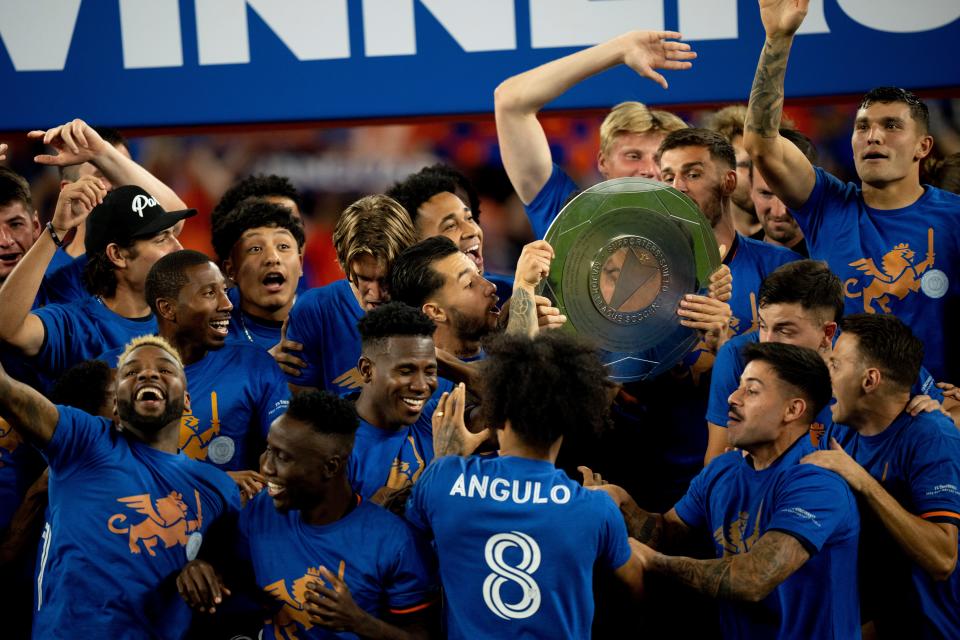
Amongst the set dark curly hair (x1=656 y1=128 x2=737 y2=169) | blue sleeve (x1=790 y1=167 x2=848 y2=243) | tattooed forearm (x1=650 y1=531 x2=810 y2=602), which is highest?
dark curly hair (x1=656 y1=128 x2=737 y2=169)

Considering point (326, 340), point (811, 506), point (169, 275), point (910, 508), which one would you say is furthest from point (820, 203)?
point (169, 275)

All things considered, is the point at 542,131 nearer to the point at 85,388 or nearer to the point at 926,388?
the point at 926,388

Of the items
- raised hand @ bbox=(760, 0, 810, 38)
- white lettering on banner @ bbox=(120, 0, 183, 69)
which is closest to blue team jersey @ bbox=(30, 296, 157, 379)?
white lettering on banner @ bbox=(120, 0, 183, 69)

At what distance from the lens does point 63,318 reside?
4785mm

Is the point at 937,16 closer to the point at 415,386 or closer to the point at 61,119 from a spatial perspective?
the point at 415,386

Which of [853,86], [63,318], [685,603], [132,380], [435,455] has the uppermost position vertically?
[853,86]

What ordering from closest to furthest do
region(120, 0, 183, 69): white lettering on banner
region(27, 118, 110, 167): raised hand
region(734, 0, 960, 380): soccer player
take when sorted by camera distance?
region(734, 0, 960, 380): soccer player < region(27, 118, 110, 167): raised hand < region(120, 0, 183, 69): white lettering on banner

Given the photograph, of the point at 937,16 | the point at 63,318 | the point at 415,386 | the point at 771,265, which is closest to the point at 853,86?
the point at 937,16

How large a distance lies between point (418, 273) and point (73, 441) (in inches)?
59.1

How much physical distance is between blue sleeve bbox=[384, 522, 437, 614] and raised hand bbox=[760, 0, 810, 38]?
2530mm

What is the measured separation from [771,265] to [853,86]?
83.7 inches

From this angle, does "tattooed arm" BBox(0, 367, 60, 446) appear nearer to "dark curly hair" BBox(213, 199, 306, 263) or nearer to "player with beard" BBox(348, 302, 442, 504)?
"player with beard" BBox(348, 302, 442, 504)

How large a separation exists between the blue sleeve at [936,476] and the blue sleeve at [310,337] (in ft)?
7.54

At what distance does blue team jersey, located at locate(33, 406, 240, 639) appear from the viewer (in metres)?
3.74
